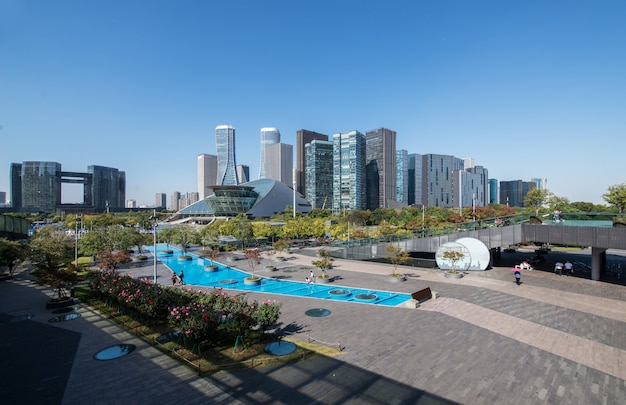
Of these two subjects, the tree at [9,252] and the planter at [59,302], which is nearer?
the planter at [59,302]

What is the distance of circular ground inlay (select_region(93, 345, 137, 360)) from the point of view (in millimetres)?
11358

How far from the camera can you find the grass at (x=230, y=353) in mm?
10430

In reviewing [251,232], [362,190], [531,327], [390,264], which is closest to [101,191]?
[362,190]

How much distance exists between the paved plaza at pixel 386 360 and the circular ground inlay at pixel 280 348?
2.73 ft

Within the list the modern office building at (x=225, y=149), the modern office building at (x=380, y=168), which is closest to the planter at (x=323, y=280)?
the modern office building at (x=380, y=168)

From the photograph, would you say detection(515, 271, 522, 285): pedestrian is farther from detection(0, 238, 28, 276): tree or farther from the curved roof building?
the curved roof building

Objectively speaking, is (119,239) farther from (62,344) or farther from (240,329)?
(240,329)

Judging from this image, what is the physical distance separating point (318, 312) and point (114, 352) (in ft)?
29.9

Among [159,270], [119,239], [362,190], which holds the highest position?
[362,190]

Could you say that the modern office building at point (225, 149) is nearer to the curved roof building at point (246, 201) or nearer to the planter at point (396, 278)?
the curved roof building at point (246, 201)

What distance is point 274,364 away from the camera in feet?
34.5

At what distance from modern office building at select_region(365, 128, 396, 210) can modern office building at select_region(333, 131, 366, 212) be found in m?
14.3

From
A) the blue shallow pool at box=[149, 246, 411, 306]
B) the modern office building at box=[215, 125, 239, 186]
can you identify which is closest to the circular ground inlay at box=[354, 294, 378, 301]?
the blue shallow pool at box=[149, 246, 411, 306]

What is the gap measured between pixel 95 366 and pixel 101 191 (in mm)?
213024
